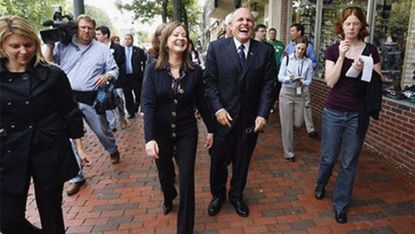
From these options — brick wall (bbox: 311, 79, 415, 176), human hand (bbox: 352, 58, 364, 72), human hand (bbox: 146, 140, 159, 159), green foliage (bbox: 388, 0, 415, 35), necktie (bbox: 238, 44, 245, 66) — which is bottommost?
brick wall (bbox: 311, 79, 415, 176)

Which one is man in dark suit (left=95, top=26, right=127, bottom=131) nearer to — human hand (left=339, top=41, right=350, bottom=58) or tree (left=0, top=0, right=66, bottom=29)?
human hand (left=339, top=41, right=350, bottom=58)

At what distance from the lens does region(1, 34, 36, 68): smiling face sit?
7.21 ft

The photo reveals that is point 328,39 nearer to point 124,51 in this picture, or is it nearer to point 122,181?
point 124,51

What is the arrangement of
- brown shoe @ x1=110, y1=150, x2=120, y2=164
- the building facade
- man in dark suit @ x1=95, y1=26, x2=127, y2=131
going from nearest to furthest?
the building facade < brown shoe @ x1=110, y1=150, x2=120, y2=164 < man in dark suit @ x1=95, y1=26, x2=127, y2=131

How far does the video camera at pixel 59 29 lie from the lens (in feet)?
11.9

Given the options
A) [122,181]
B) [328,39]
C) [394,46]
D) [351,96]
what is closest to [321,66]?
[328,39]

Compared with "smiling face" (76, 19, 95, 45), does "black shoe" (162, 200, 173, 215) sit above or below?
below

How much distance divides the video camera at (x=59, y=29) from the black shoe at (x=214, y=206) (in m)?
2.36

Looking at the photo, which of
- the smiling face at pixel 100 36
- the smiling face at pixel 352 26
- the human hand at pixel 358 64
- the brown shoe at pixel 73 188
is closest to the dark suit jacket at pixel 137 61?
the smiling face at pixel 100 36

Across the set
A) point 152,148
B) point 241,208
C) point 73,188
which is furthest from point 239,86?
point 73,188

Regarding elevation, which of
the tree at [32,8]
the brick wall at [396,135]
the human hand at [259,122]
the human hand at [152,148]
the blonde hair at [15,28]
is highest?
the tree at [32,8]

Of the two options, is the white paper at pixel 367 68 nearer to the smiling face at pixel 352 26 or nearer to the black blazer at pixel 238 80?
the smiling face at pixel 352 26

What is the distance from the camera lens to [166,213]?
11.6ft

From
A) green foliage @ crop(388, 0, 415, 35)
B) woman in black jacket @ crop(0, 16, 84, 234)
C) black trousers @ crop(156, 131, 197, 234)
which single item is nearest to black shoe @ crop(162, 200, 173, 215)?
black trousers @ crop(156, 131, 197, 234)
